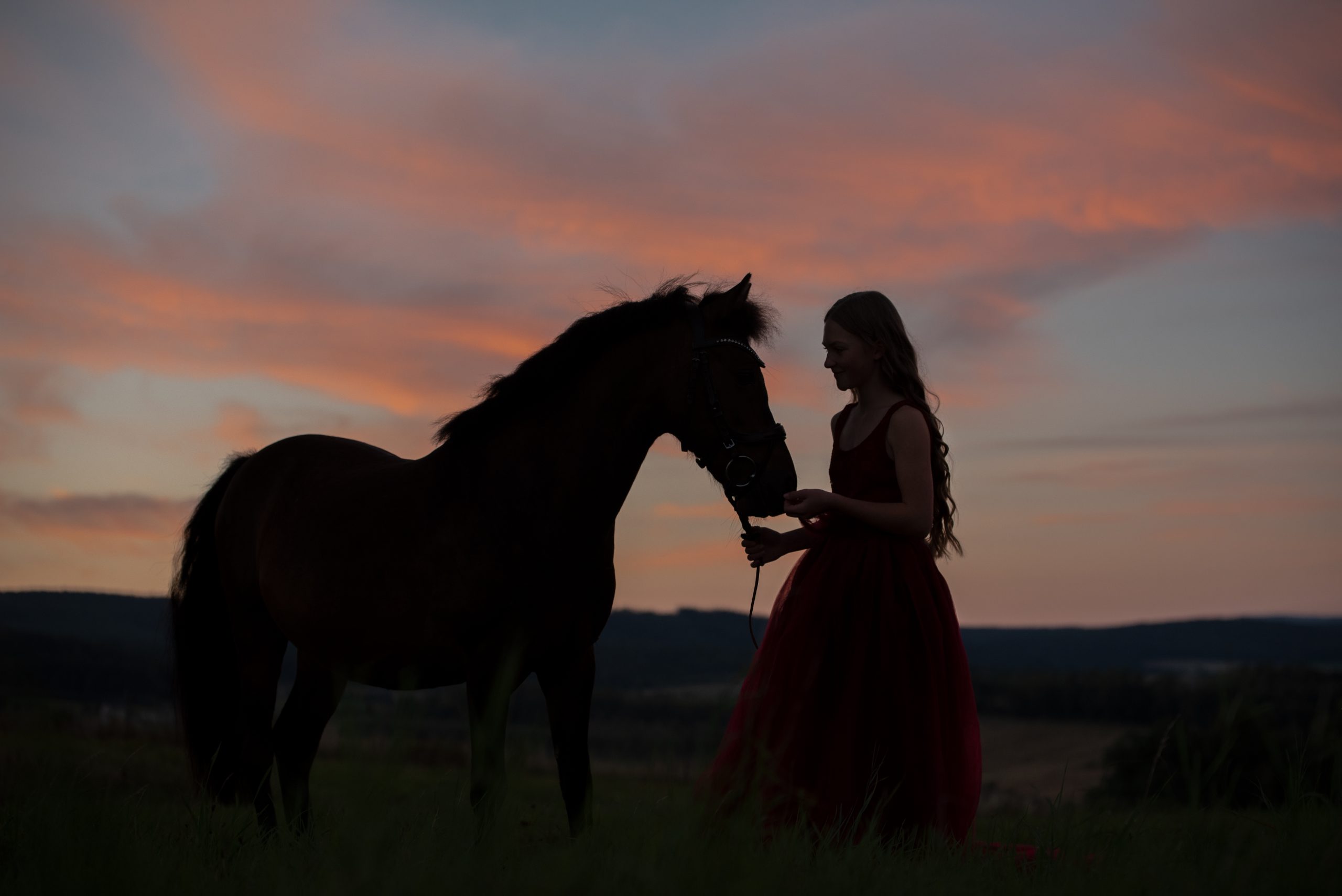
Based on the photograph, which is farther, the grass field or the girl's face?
the girl's face

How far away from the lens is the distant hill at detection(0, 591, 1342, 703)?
6.18 metres

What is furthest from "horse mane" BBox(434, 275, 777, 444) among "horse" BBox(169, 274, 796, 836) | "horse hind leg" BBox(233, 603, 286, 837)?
"horse hind leg" BBox(233, 603, 286, 837)

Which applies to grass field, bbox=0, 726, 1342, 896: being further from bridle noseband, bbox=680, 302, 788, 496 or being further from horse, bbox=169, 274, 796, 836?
bridle noseband, bbox=680, 302, 788, 496

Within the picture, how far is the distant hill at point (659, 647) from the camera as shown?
20.3 ft

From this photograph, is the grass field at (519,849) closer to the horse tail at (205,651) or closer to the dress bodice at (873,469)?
the dress bodice at (873,469)

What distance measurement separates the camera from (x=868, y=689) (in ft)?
14.1

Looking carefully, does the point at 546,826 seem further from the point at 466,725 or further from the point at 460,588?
the point at 460,588

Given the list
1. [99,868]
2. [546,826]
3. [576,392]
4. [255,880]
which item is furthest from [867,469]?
[99,868]

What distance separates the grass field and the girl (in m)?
0.43

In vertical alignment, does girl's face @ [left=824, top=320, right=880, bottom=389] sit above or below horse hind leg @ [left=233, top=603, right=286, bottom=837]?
above

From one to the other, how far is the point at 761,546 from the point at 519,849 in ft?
6.80

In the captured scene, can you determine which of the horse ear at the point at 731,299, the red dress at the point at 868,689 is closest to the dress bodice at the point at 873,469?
the red dress at the point at 868,689

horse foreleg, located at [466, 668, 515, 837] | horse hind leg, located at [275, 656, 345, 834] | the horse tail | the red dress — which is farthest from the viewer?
the horse tail

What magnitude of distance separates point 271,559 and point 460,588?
5.34 feet
